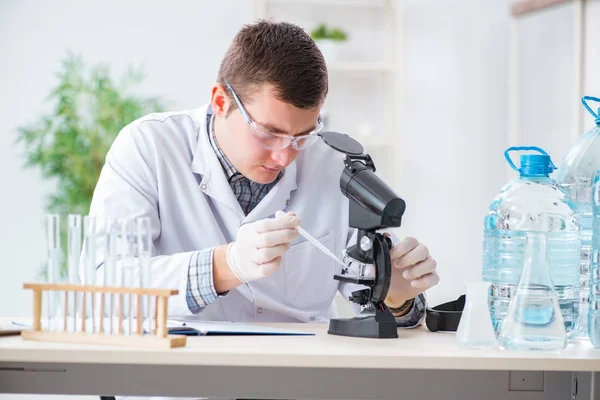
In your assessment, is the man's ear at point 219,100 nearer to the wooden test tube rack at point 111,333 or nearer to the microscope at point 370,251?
the microscope at point 370,251

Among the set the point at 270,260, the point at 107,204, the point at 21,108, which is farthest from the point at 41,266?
the point at 270,260

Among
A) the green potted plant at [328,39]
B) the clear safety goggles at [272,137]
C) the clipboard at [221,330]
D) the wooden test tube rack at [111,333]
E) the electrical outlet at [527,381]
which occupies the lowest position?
the electrical outlet at [527,381]

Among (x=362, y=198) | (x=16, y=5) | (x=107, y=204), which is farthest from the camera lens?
(x=16, y=5)

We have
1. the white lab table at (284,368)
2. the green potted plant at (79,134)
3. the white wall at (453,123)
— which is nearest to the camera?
the white lab table at (284,368)

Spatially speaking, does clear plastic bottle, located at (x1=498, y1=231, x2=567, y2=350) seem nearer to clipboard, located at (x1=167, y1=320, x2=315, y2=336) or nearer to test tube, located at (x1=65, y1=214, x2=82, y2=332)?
clipboard, located at (x1=167, y1=320, x2=315, y2=336)

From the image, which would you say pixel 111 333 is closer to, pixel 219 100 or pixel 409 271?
pixel 409 271

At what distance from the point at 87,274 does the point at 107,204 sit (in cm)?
49

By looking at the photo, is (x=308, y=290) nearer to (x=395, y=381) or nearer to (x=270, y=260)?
(x=270, y=260)

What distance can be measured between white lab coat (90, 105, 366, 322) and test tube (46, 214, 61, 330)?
481mm

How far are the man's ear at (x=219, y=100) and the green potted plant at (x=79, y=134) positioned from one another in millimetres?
1944

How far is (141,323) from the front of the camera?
44.8 inches

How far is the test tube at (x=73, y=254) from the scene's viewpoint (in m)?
1.18

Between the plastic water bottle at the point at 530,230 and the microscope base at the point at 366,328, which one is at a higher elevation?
the plastic water bottle at the point at 530,230

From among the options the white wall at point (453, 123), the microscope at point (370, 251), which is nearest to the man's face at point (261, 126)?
the microscope at point (370, 251)
